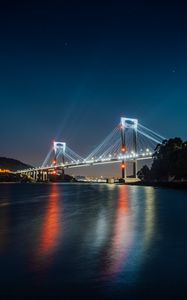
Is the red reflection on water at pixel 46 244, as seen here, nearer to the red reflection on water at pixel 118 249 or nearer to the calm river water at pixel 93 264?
the calm river water at pixel 93 264

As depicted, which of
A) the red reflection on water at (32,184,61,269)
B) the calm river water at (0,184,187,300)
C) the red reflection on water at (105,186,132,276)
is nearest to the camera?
the calm river water at (0,184,187,300)

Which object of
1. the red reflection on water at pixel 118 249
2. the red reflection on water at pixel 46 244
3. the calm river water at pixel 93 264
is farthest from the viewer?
the red reflection on water at pixel 46 244

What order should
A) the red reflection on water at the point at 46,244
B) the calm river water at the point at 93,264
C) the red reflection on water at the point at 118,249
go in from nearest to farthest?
the calm river water at the point at 93,264 → the red reflection on water at the point at 118,249 → the red reflection on water at the point at 46,244

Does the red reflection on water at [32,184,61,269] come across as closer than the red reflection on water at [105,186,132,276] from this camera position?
No

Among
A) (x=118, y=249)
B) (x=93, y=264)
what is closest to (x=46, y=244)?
(x=118, y=249)

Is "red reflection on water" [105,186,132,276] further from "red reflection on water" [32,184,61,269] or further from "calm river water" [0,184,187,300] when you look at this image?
"red reflection on water" [32,184,61,269]

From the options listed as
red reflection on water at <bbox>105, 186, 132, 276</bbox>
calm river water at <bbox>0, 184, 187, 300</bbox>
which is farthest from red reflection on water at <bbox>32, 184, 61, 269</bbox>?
red reflection on water at <bbox>105, 186, 132, 276</bbox>

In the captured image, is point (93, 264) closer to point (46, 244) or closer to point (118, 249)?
point (118, 249)

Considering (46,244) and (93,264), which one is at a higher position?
(46,244)

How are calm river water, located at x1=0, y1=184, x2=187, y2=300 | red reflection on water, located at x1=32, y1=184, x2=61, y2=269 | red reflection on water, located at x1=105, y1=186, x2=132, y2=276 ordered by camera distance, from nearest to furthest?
calm river water, located at x1=0, y1=184, x2=187, y2=300 → red reflection on water, located at x1=105, y1=186, x2=132, y2=276 → red reflection on water, located at x1=32, y1=184, x2=61, y2=269

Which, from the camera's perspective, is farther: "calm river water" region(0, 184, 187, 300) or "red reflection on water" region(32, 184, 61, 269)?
"red reflection on water" region(32, 184, 61, 269)

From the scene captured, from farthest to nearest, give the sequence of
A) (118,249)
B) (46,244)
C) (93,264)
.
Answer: (46,244)
(118,249)
(93,264)

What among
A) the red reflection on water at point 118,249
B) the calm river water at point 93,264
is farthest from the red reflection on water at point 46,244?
the red reflection on water at point 118,249

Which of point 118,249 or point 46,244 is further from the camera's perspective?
point 46,244
